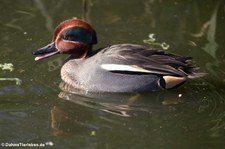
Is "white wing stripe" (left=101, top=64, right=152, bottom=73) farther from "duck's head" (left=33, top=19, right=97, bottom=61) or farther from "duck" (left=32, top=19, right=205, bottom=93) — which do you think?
"duck's head" (left=33, top=19, right=97, bottom=61)

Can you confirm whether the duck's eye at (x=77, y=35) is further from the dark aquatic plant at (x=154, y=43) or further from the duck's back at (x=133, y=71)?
the dark aquatic plant at (x=154, y=43)

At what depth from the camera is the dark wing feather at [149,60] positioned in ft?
24.7

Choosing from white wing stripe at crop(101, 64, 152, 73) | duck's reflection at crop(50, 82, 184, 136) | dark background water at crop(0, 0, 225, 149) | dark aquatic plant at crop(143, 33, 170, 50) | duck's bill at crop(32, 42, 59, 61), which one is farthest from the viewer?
dark aquatic plant at crop(143, 33, 170, 50)

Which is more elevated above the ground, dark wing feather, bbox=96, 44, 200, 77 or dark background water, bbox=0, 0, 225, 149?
dark wing feather, bbox=96, 44, 200, 77

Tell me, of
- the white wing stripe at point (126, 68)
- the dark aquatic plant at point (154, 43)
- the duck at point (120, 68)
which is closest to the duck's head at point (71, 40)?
the duck at point (120, 68)

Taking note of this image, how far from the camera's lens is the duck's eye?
7.83m

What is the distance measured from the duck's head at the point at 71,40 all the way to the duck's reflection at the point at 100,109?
455 millimetres

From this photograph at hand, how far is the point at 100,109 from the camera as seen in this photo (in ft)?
24.1

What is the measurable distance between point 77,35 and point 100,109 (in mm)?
1099

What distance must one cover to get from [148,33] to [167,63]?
170 centimetres

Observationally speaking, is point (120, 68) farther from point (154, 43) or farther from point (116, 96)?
point (154, 43)

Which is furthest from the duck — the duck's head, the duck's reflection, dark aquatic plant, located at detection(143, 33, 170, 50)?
dark aquatic plant, located at detection(143, 33, 170, 50)

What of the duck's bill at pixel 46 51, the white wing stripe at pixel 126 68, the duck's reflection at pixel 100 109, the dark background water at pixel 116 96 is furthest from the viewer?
the duck's bill at pixel 46 51

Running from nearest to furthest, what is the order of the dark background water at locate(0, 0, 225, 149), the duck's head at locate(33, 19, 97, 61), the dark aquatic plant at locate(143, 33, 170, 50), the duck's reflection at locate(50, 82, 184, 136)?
the dark background water at locate(0, 0, 225, 149) < the duck's reflection at locate(50, 82, 184, 136) < the duck's head at locate(33, 19, 97, 61) < the dark aquatic plant at locate(143, 33, 170, 50)
